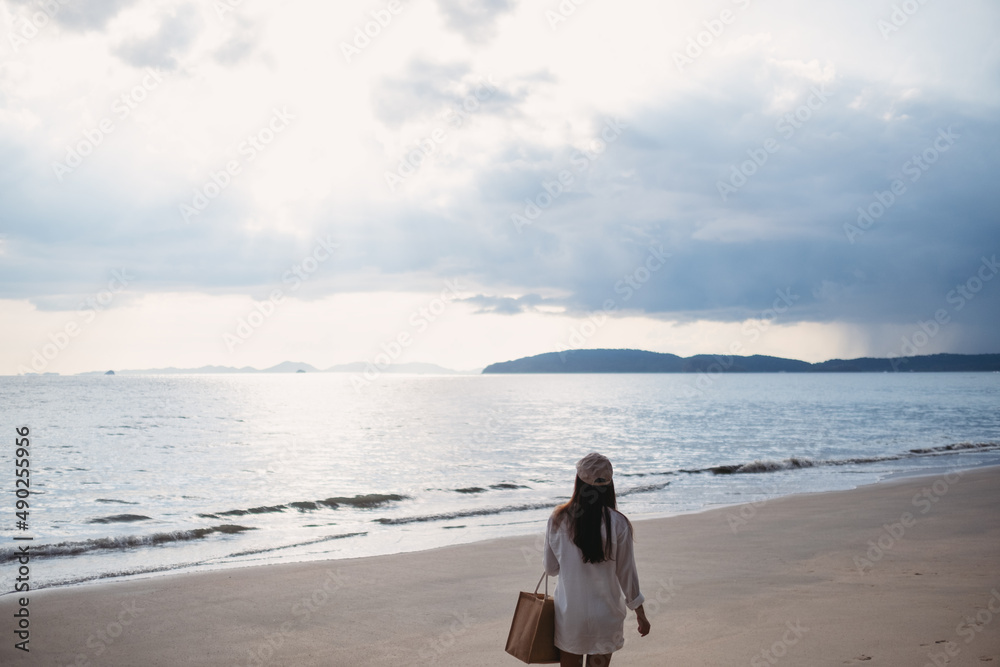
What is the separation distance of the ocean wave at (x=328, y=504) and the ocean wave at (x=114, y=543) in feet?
7.06

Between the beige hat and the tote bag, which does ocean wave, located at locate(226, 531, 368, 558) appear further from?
the beige hat

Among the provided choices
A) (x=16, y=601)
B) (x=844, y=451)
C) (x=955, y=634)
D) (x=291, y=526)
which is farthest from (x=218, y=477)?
(x=844, y=451)

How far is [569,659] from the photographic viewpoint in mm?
4285

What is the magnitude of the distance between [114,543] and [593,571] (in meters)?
12.8

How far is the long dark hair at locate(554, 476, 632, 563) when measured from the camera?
Result: 420 cm

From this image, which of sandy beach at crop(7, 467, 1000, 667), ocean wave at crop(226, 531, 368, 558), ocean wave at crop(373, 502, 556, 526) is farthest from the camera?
ocean wave at crop(373, 502, 556, 526)

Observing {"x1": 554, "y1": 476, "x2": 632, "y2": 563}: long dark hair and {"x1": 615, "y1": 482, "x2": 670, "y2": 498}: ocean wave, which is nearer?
{"x1": 554, "y1": 476, "x2": 632, "y2": 563}: long dark hair

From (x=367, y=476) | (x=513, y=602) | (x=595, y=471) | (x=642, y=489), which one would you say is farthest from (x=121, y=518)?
(x=595, y=471)

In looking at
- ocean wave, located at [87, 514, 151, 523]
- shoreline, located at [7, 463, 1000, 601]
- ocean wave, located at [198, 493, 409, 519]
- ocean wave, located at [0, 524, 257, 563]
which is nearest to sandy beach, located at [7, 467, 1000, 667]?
shoreline, located at [7, 463, 1000, 601]

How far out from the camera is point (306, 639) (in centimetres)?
725

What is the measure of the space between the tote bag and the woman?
5 centimetres

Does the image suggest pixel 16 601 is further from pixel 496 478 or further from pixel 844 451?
pixel 844 451

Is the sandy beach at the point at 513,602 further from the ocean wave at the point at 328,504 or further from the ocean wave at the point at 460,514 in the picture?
the ocean wave at the point at 328,504

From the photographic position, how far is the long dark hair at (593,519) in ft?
13.8
